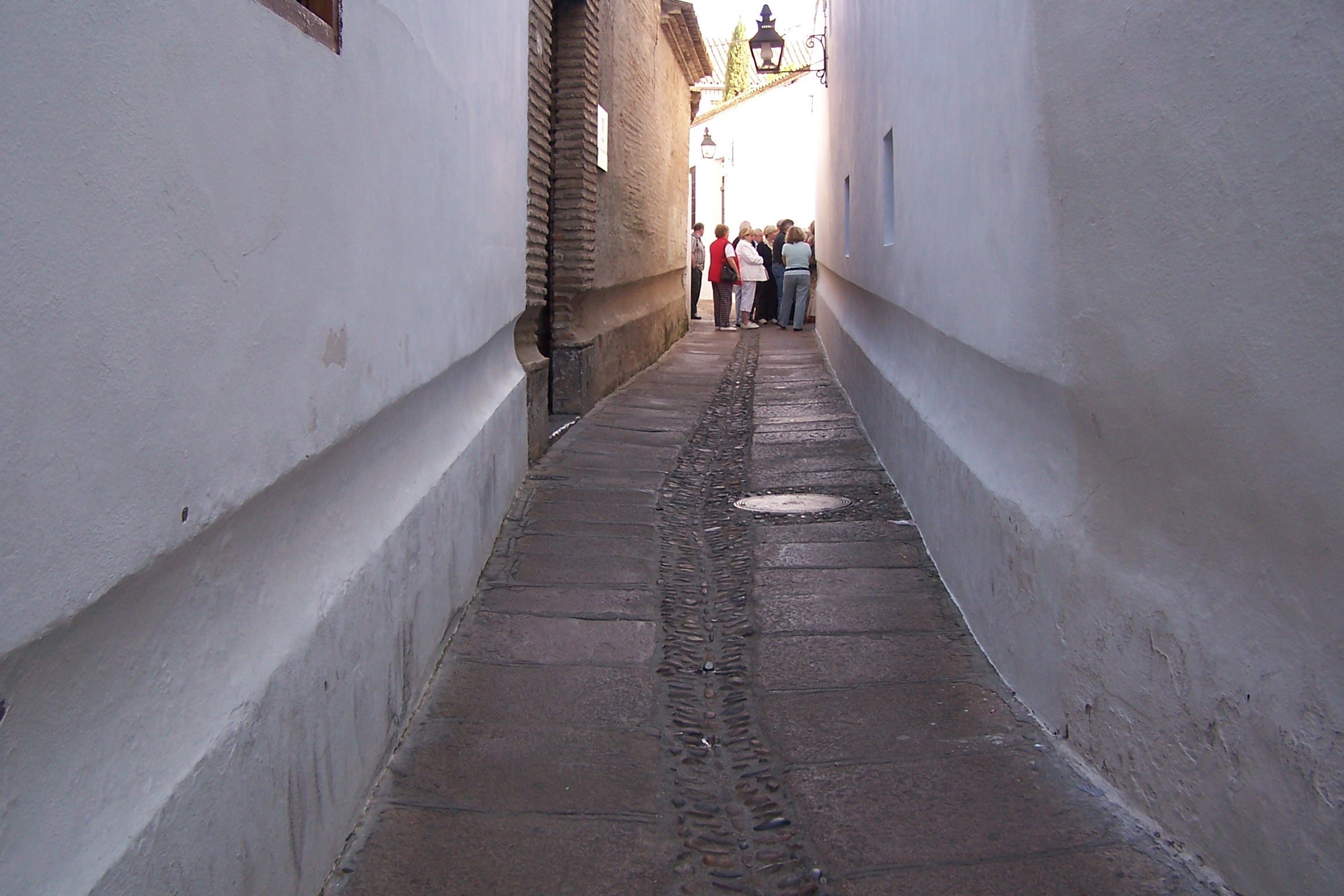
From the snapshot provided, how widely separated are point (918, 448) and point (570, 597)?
173 centimetres

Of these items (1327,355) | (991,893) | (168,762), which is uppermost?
(1327,355)

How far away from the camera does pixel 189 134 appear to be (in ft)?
6.03

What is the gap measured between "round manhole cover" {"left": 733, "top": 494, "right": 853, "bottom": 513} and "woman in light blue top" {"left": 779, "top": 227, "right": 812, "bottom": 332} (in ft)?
35.7

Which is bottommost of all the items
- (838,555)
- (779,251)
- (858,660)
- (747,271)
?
(858,660)

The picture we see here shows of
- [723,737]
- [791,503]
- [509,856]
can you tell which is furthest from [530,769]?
[791,503]

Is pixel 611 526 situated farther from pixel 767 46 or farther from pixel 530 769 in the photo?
pixel 767 46

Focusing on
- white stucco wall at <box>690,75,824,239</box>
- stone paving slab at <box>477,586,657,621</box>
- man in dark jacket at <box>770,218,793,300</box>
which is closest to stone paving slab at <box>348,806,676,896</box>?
stone paving slab at <box>477,586,657,621</box>

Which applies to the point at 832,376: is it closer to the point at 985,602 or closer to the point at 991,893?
the point at 985,602

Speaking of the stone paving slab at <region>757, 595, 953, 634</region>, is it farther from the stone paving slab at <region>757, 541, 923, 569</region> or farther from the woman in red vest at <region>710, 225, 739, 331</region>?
the woman in red vest at <region>710, 225, 739, 331</region>

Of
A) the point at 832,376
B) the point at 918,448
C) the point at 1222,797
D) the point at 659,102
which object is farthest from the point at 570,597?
the point at 659,102

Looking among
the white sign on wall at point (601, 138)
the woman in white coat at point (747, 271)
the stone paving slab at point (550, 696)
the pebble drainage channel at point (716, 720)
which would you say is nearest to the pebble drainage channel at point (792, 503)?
the pebble drainage channel at point (716, 720)

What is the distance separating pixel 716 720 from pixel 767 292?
1481cm

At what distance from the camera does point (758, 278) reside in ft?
55.4

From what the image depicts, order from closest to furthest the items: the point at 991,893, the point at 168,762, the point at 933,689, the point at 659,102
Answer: the point at 168,762, the point at 991,893, the point at 933,689, the point at 659,102
